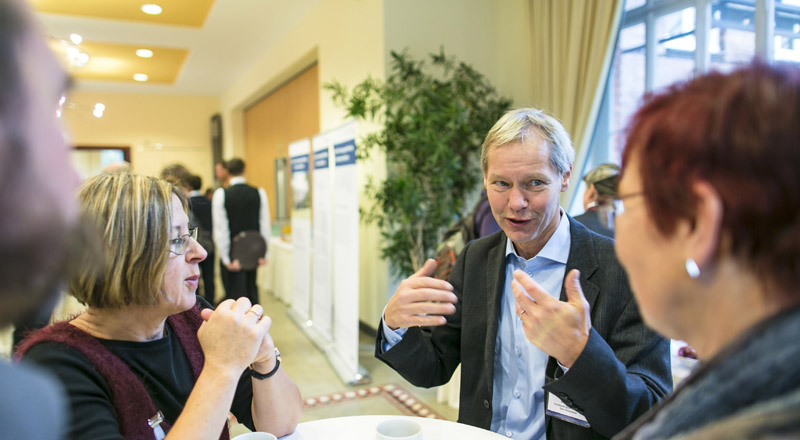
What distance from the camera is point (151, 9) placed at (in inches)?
239

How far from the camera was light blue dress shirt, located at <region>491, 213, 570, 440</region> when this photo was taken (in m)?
1.51

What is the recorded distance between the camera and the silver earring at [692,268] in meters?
0.62

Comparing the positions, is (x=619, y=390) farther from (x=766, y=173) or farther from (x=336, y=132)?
(x=336, y=132)

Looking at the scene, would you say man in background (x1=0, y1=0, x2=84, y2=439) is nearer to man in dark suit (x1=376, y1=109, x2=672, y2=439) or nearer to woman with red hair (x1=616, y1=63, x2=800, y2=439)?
woman with red hair (x1=616, y1=63, x2=800, y2=439)

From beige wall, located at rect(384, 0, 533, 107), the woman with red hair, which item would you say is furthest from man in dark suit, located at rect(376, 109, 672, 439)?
beige wall, located at rect(384, 0, 533, 107)

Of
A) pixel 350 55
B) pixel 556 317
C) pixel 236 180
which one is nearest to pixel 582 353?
pixel 556 317

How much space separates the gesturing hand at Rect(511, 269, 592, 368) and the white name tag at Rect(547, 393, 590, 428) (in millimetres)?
246

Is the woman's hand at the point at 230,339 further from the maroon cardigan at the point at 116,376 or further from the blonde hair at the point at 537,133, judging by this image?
the blonde hair at the point at 537,133

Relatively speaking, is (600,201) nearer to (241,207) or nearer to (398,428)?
(398,428)

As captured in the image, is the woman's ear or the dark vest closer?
the woman's ear

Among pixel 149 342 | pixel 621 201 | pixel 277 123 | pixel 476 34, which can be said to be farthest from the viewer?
pixel 277 123

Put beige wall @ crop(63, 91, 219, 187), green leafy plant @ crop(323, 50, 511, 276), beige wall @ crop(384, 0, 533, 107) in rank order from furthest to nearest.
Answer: beige wall @ crop(63, 91, 219, 187) < beige wall @ crop(384, 0, 533, 107) < green leafy plant @ crop(323, 50, 511, 276)

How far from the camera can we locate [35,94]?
18.4 inches

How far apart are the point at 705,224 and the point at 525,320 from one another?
620 millimetres
